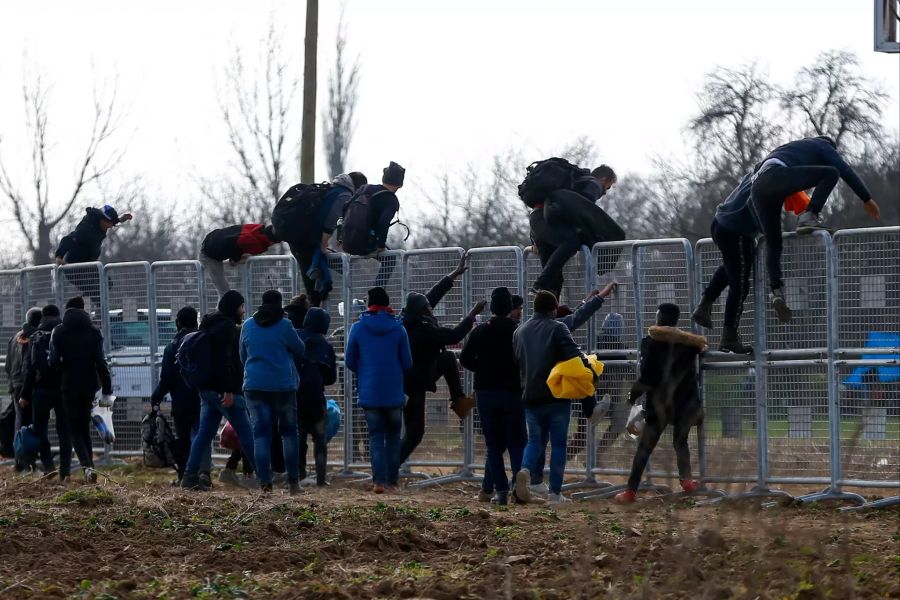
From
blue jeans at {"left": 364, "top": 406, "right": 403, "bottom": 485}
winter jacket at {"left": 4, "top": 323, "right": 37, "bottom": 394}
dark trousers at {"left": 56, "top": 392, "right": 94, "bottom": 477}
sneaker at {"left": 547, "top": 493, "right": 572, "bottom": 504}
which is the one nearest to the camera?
sneaker at {"left": 547, "top": 493, "right": 572, "bottom": 504}

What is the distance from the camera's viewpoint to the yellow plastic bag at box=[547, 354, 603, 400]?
1283cm

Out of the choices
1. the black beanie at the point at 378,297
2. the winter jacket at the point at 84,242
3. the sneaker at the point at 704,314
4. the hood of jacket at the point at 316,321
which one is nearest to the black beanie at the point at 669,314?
the sneaker at the point at 704,314

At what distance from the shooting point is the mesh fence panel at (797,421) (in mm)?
12766

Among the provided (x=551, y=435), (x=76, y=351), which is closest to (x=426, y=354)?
(x=551, y=435)

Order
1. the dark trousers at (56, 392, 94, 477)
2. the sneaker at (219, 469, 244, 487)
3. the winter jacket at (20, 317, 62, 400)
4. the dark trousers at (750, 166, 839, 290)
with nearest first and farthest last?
the dark trousers at (750, 166, 839, 290) < the sneaker at (219, 469, 244, 487) < the dark trousers at (56, 392, 94, 477) < the winter jacket at (20, 317, 62, 400)

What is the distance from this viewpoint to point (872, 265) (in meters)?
12.5

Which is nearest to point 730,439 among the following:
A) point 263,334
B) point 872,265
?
point 872,265

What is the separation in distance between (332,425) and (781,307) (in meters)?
5.24

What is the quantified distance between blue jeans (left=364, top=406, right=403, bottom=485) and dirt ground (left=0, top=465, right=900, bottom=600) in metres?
1.64

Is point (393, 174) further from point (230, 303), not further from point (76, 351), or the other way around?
point (76, 351)

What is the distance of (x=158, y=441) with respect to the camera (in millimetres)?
16422

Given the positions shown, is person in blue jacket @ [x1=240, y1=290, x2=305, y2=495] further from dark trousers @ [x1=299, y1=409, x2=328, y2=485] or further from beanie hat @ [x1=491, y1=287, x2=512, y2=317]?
beanie hat @ [x1=491, y1=287, x2=512, y2=317]

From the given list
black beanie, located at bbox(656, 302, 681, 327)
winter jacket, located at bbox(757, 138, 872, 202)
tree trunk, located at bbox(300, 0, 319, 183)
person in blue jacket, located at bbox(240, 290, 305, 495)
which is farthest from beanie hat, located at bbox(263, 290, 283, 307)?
tree trunk, located at bbox(300, 0, 319, 183)

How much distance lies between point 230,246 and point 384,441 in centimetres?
362
